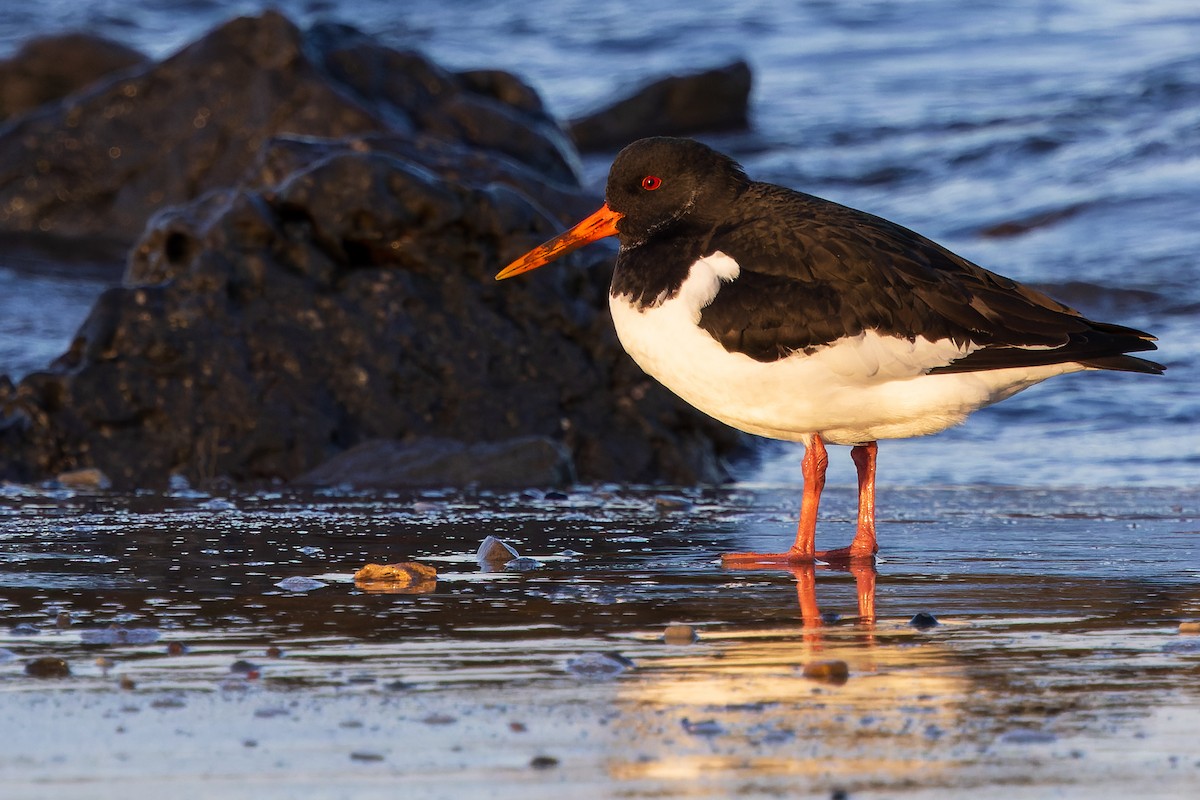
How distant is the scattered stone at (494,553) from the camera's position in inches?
194

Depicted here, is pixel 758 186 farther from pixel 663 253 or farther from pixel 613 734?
pixel 613 734

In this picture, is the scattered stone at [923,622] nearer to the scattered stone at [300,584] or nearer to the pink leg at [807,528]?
the pink leg at [807,528]

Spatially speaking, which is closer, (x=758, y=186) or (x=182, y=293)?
(x=758, y=186)

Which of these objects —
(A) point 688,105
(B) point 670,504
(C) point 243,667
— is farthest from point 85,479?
(A) point 688,105

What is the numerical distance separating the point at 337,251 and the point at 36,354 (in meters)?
3.63

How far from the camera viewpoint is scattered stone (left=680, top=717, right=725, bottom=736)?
3.01 m

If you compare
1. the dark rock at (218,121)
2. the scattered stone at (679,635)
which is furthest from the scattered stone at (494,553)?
the dark rock at (218,121)

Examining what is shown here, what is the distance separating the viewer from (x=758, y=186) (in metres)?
5.55

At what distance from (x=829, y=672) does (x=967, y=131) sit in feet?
56.2

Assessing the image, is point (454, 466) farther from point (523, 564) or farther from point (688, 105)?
point (688, 105)

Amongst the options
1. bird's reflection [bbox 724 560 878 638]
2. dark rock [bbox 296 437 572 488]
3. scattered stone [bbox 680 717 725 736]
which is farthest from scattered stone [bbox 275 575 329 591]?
dark rock [bbox 296 437 572 488]

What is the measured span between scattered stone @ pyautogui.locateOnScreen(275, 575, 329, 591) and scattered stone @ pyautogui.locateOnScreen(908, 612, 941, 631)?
157 cm

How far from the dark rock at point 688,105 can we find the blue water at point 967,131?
52cm

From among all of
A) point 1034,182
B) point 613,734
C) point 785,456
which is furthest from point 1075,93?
point 613,734
